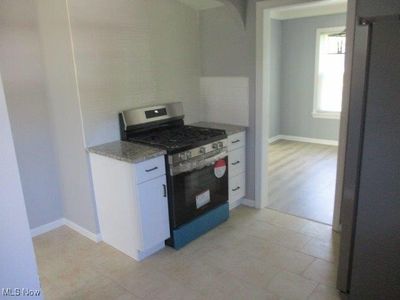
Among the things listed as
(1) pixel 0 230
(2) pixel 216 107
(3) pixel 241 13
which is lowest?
(1) pixel 0 230

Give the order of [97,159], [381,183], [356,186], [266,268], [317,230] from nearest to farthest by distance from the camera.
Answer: [381,183] → [356,186] → [266,268] → [97,159] → [317,230]

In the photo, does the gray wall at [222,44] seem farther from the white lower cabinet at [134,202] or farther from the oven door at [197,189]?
the white lower cabinet at [134,202]

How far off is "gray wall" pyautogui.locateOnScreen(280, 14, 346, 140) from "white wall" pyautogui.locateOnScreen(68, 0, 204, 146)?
3.01 meters

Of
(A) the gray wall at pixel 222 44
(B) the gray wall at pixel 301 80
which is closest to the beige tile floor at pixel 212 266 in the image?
(A) the gray wall at pixel 222 44

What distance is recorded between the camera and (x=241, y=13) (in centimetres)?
298

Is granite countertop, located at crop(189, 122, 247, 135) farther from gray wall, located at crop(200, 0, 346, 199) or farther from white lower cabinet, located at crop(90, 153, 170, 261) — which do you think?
white lower cabinet, located at crop(90, 153, 170, 261)

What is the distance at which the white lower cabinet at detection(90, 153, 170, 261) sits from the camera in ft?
7.79

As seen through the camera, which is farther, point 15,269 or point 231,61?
point 231,61

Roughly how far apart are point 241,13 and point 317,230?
6.98 feet

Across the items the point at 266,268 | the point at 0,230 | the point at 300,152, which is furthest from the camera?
the point at 300,152

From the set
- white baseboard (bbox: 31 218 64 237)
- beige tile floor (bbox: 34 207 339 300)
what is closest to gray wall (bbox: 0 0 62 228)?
white baseboard (bbox: 31 218 64 237)

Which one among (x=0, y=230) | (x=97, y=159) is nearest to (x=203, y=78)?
(x=97, y=159)

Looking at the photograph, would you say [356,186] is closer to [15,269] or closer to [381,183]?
[381,183]

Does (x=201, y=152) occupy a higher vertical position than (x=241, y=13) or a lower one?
lower
